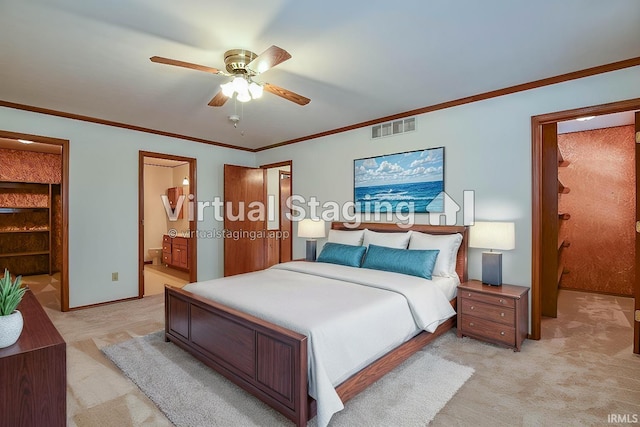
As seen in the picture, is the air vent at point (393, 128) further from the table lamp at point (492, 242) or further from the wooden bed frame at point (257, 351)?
the wooden bed frame at point (257, 351)

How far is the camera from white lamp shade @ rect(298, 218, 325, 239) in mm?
4613

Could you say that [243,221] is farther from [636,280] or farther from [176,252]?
[636,280]

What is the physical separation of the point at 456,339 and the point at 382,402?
54.3 inches

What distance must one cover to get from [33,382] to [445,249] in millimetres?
3256

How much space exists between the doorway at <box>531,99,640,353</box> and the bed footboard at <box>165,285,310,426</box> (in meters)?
2.56

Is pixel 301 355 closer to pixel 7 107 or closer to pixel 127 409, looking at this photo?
pixel 127 409

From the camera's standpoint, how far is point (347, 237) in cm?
421

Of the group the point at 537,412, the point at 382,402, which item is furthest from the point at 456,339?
the point at 382,402

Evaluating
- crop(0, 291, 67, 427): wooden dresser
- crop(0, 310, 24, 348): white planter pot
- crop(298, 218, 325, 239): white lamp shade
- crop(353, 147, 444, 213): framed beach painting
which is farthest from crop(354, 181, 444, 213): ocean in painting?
crop(0, 310, 24, 348): white planter pot

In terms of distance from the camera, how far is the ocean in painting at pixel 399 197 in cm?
379

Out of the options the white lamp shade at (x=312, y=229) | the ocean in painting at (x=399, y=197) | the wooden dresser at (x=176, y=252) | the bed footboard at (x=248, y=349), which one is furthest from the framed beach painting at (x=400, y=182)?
the wooden dresser at (x=176, y=252)

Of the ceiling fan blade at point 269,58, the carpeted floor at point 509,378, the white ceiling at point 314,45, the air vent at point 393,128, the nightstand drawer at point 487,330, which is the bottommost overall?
the carpeted floor at point 509,378

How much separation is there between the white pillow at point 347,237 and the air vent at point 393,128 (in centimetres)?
134

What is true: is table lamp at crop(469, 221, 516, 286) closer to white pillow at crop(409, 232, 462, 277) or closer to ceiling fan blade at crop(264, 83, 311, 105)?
white pillow at crop(409, 232, 462, 277)
